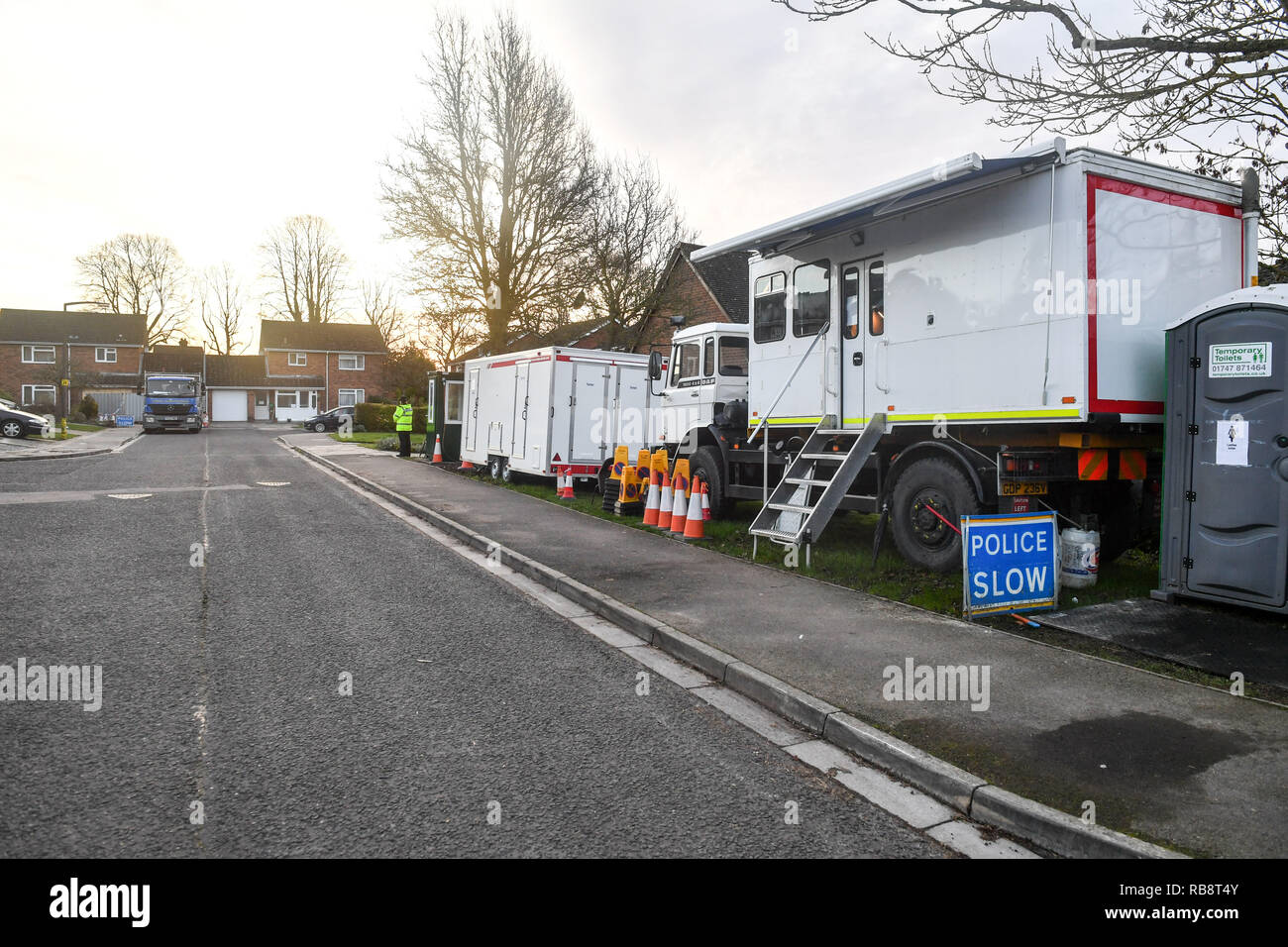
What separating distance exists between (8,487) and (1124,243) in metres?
17.3

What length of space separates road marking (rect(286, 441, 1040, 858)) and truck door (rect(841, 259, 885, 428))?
3.91 metres

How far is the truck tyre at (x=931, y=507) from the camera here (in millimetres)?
7697

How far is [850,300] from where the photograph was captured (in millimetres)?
9320

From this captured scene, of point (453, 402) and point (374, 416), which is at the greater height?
point (374, 416)

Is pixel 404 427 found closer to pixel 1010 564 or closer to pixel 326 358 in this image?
pixel 1010 564

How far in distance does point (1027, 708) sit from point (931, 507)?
3591mm

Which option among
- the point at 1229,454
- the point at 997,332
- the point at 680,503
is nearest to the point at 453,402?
the point at 680,503

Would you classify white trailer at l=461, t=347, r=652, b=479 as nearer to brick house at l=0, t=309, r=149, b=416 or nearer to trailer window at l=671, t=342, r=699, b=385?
trailer window at l=671, t=342, r=699, b=385

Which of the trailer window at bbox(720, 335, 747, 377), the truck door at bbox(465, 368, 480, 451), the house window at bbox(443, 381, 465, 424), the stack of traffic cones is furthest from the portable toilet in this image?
the house window at bbox(443, 381, 465, 424)

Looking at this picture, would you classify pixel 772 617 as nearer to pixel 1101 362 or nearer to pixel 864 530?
pixel 1101 362

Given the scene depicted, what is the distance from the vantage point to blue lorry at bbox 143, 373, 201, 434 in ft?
132

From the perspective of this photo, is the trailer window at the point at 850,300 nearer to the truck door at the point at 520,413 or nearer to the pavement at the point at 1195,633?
the pavement at the point at 1195,633

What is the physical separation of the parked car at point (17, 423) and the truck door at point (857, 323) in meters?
31.6

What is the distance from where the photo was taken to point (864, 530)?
1150 centimetres
